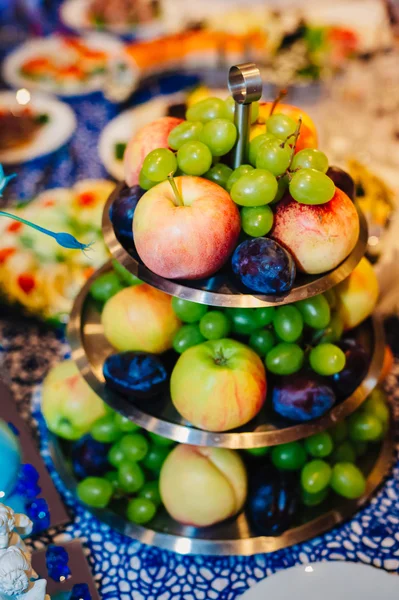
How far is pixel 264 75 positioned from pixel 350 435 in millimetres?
1276

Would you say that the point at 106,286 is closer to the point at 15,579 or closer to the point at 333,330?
the point at 333,330

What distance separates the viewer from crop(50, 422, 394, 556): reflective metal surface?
2.88ft

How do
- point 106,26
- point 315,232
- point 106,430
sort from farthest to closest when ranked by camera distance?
point 106,26 < point 106,430 < point 315,232

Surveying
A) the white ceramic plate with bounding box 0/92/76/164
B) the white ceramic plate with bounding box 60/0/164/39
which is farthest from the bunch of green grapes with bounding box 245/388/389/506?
the white ceramic plate with bounding box 60/0/164/39

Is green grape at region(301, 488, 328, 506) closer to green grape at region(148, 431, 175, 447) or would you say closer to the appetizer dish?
green grape at region(148, 431, 175, 447)

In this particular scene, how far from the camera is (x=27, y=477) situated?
96cm

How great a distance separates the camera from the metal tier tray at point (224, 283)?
0.70 metres

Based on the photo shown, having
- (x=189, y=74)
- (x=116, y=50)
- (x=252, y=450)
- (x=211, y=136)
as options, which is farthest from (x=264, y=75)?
(x=252, y=450)

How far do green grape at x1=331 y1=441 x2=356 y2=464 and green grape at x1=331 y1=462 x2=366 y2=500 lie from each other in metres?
0.02

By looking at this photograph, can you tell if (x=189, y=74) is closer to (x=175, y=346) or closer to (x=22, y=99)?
(x=22, y=99)

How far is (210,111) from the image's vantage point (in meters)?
0.82

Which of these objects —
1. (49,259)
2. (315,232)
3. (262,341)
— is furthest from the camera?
(49,259)

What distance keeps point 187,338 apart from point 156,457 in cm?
23

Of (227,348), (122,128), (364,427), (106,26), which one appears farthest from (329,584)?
(106,26)
